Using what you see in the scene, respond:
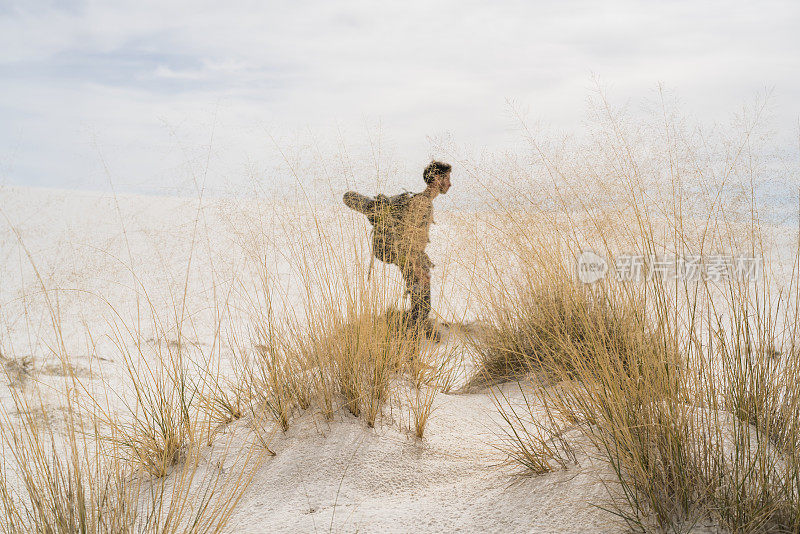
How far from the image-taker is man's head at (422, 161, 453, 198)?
13.2 feet

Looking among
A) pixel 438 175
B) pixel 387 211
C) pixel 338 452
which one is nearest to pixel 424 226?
pixel 438 175

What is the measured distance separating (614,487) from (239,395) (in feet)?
5.66

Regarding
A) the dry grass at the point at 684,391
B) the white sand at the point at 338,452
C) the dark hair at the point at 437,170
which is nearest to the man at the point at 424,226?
the dark hair at the point at 437,170

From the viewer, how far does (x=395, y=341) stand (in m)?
2.69

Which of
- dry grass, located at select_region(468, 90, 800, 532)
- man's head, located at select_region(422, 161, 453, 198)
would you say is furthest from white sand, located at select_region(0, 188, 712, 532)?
man's head, located at select_region(422, 161, 453, 198)

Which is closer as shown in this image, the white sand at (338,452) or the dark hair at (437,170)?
the white sand at (338,452)

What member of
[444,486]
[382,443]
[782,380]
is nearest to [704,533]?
[782,380]

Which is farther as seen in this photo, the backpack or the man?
the man

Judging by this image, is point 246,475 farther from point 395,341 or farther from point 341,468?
point 395,341

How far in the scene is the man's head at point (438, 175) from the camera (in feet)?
13.2

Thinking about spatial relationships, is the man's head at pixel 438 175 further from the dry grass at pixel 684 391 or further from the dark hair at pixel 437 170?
the dry grass at pixel 684 391

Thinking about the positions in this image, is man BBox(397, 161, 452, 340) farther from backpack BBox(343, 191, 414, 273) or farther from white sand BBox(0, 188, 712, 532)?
white sand BBox(0, 188, 712, 532)

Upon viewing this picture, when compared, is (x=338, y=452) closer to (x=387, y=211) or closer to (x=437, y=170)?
(x=387, y=211)

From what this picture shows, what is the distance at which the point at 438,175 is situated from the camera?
4.03 meters
